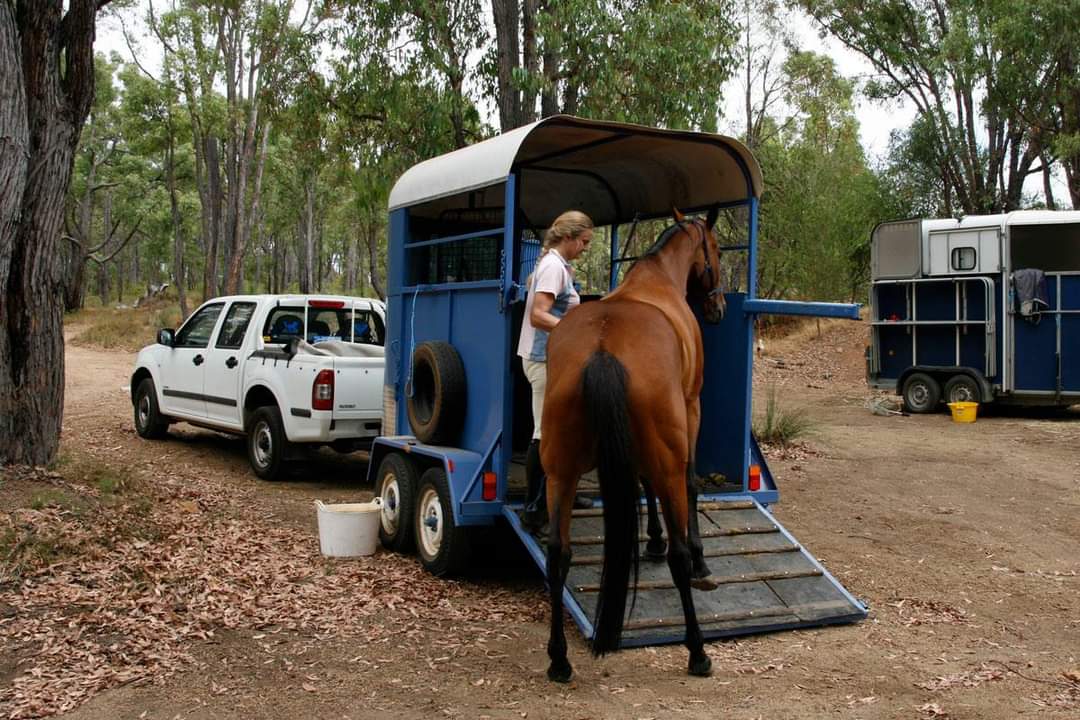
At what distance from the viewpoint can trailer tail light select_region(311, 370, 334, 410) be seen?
8625 millimetres

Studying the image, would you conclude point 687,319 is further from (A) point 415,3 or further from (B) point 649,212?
(A) point 415,3

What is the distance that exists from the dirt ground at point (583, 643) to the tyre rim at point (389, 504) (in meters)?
0.47

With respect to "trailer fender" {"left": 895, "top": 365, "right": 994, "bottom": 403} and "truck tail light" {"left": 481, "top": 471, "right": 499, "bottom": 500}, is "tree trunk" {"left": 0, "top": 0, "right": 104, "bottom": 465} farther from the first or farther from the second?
"trailer fender" {"left": 895, "top": 365, "right": 994, "bottom": 403}

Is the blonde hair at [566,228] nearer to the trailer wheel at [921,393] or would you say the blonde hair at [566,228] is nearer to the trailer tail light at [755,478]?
the trailer tail light at [755,478]

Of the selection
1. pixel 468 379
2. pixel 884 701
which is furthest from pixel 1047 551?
pixel 468 379

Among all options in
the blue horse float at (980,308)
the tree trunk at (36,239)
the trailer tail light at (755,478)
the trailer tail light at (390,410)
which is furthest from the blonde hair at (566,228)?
the blue horse float at (980,308)

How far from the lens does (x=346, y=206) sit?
40.1m

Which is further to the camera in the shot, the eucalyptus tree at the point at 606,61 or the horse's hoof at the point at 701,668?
the eucalyptus tree at the point at 606,61

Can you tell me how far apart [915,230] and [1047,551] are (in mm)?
9412

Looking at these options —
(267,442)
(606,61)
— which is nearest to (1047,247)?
(606,61)

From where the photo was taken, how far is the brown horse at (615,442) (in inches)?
173

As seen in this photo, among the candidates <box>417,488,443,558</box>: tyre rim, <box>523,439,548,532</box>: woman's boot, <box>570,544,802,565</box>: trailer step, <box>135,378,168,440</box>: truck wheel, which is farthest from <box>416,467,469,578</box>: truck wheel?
<box>135,378,168,440</box>: truck wheel

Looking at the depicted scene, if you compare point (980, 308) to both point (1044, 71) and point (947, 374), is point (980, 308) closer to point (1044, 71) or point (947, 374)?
point (947, 374)

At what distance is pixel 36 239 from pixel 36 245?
4 cm
